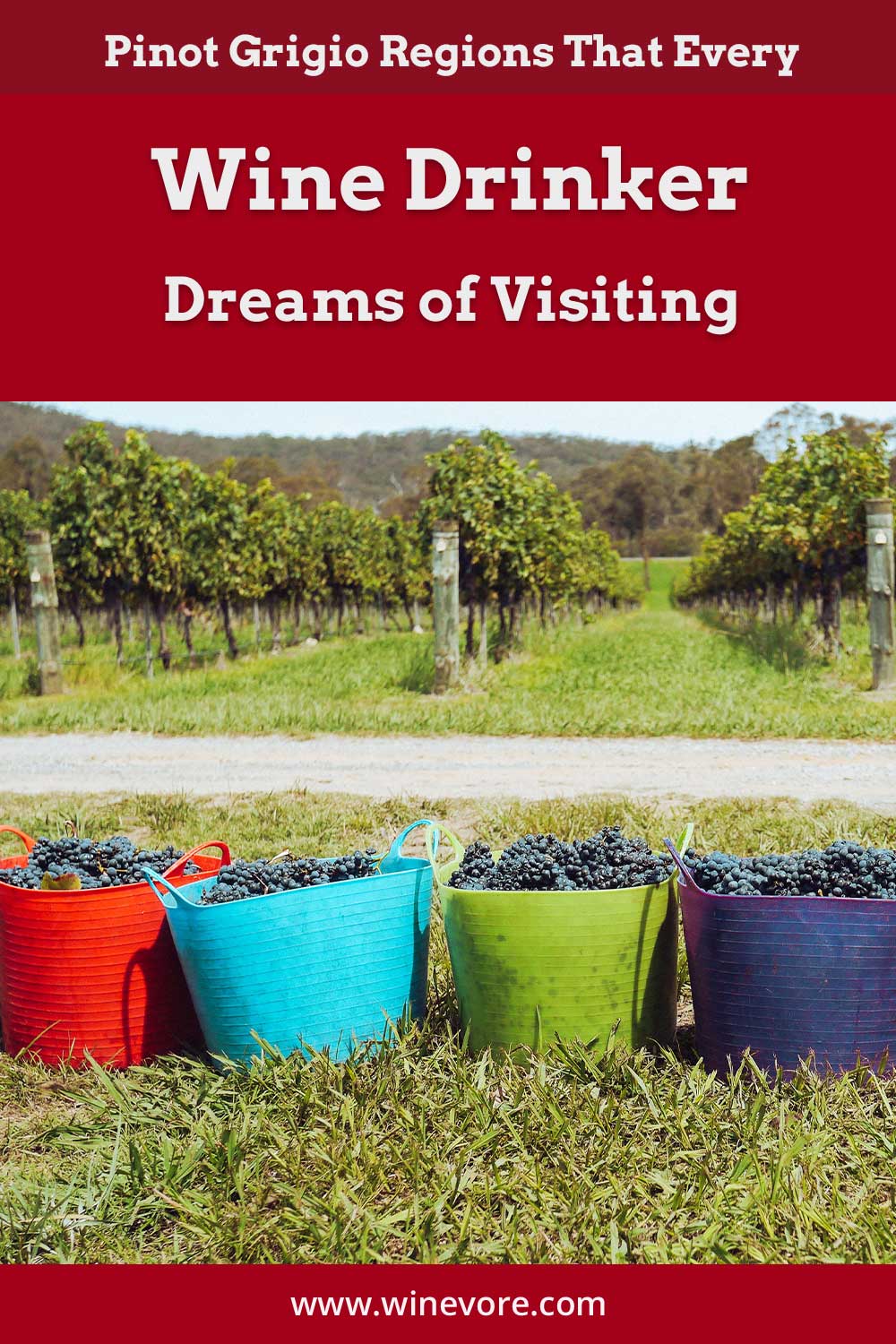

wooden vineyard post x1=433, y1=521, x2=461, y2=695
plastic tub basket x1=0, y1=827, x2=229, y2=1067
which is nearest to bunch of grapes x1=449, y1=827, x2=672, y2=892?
plastic tub basket x1=0, y1=827, x2=229, y2=1067

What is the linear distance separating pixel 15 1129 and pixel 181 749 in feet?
22.7

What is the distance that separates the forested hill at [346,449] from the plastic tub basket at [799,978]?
101 metres

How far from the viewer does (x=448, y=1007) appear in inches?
130

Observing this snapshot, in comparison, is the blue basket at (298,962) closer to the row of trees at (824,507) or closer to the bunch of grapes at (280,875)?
the bunch of grapes at (280,875)

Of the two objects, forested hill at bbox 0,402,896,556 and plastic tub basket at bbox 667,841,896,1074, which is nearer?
plastic tub basket at bbox 667,841,896,1074

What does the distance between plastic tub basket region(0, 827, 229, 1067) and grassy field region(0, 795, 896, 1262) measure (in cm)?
9

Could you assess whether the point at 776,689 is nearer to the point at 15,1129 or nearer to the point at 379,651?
the point at 379,651

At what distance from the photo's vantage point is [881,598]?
12.2 meters

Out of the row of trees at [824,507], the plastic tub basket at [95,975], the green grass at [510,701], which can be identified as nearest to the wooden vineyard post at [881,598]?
the green grass at [510,701]

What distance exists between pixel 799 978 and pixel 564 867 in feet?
2.15

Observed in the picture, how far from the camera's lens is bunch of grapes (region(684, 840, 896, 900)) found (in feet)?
9.25

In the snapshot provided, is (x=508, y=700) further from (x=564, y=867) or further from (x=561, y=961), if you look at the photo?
(x=561, y=961)

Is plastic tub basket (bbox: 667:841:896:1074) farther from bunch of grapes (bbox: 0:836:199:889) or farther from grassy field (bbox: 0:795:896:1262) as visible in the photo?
bunch of grapes (bbox: 0:836:199:889)

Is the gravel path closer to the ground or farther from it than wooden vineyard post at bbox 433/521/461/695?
closer to the ground
